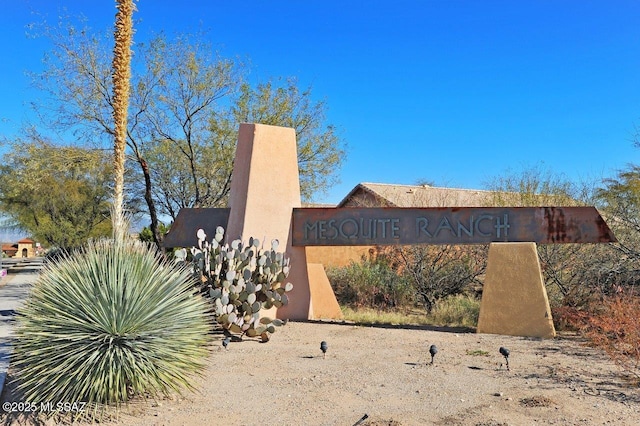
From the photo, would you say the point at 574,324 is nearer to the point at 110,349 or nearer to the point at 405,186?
the point at 110,349

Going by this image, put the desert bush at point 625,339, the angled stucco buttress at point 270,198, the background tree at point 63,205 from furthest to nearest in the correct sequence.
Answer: the background tree at point 63,205 → the angled stucco buttress at point 270,198 → the desert bush at point 625,339

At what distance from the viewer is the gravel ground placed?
5645 mm

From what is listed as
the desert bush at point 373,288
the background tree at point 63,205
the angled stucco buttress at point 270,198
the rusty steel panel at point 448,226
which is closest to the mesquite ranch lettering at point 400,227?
the rusty steel panel at point 448,226

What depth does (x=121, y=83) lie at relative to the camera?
7.53m

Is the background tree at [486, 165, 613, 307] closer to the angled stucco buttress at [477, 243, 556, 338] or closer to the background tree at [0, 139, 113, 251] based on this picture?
the angled stucco buttress at [477, 243, 556, 338]

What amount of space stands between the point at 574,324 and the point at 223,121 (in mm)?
13609

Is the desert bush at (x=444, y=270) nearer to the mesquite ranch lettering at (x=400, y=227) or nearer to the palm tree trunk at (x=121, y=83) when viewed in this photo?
the mesquite ranch lettering at (x=400, y=227)

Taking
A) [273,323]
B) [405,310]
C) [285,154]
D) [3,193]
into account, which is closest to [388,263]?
[405,310]

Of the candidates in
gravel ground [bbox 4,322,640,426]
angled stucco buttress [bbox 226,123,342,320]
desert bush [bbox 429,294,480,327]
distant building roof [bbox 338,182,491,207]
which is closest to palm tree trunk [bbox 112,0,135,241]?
gravel ground [bbox 4,322,640,426]

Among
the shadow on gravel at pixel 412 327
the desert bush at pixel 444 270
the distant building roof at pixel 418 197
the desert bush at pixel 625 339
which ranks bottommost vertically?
the shadow on gravel at pixel 412 327

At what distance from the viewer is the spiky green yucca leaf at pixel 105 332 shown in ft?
18.5

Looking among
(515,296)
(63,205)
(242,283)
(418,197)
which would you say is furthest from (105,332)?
(63,205)

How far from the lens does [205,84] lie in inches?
771

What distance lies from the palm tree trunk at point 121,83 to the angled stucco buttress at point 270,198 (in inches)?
159
